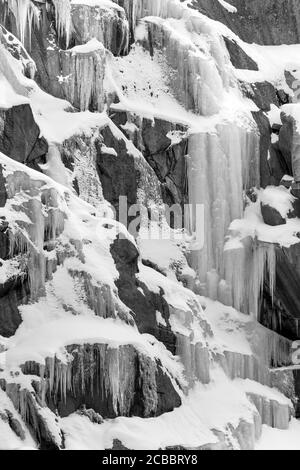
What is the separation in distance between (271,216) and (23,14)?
32.5 feet

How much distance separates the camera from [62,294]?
28.4 m

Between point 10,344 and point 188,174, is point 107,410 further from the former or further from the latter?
point 188,174

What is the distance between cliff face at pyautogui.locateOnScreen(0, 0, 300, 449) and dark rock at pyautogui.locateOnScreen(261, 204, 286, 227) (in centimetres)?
7

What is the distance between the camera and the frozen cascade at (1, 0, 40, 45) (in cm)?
3375

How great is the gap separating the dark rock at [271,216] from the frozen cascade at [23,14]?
912cm

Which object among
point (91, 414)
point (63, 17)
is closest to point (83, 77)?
point (63, 17)

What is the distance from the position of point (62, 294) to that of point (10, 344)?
2080 millimetres

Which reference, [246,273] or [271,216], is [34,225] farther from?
[271,216]

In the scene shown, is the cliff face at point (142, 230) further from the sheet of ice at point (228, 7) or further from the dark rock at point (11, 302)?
the sheet of ice at point (228, 7)

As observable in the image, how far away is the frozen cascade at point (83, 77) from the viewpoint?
3481 centimetres

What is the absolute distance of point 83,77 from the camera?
34.9 meters

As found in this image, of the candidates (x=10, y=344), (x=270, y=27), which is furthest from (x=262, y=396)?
(x=270, y=27)

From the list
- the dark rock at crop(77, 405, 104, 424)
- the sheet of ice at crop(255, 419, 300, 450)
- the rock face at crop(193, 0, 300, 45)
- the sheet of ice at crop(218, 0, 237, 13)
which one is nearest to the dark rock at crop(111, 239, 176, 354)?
the dark rock at crop(77, 405, 104, 424)

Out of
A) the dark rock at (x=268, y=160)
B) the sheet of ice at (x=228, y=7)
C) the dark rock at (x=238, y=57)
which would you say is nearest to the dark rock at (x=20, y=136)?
the dark rock at (x=268, y=160)
